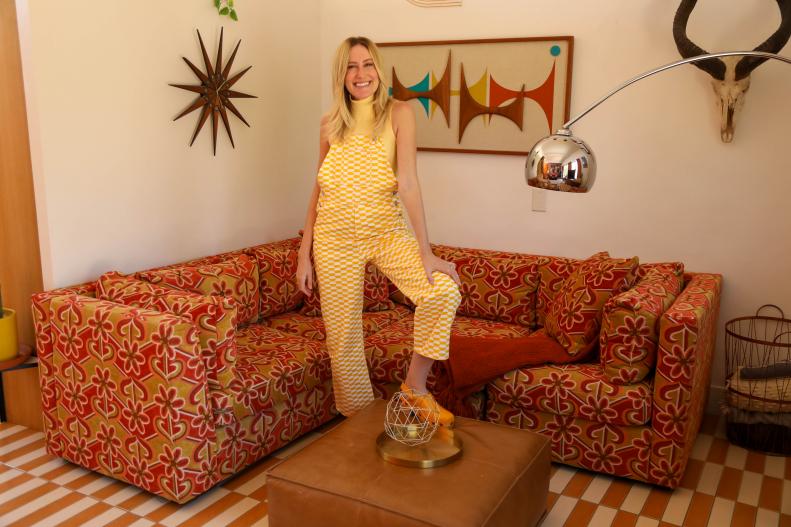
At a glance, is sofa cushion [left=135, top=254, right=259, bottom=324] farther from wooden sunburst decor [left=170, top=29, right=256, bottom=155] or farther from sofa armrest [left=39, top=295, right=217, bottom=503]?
wooden sunburst decor [left=170, top=29, right=256, bottom=155]

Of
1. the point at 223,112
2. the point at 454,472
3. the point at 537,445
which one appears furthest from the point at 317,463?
the point at 223,112

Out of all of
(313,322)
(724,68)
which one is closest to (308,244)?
(313,322)

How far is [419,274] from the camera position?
8.89 feet

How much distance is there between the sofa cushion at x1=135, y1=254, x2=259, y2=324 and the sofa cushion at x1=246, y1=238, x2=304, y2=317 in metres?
0.08

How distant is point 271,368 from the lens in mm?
2926

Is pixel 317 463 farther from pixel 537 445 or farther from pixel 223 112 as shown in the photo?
pixel 223 112

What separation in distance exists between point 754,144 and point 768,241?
449 mm

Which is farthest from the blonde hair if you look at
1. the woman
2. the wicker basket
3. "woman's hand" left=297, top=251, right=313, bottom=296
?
the wicker basket

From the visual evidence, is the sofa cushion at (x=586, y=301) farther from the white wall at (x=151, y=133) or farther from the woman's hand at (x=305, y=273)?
the white wall at (x=151, y=133)

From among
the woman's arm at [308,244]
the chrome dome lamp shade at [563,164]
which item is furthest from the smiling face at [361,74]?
the chrome dome lamp shade at [563,164]

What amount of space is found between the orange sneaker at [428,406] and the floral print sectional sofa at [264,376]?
392mm

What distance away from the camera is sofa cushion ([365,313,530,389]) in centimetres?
320

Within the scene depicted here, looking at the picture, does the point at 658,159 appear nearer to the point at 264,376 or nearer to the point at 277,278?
the point at 277,278

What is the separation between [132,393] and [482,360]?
1.35 m
